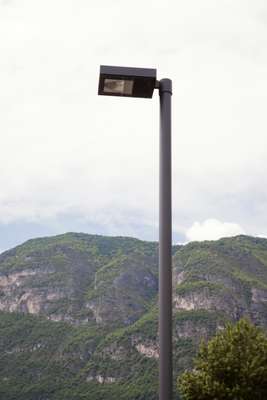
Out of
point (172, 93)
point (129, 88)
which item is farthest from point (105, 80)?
point (172, 93)

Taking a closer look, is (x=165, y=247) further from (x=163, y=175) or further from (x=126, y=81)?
(x=126, y=81)

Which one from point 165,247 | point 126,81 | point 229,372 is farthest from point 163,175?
point 229,372

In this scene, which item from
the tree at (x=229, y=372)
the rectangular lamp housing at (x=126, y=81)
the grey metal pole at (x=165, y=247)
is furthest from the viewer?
the tree at (x=229, y=372)

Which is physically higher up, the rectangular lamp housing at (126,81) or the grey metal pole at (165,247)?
the rectangular lamp housing at (126,81)

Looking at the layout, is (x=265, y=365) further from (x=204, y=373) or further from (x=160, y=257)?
(x=160, y=257)

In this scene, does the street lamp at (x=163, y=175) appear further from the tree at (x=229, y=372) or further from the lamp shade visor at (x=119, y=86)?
the tree at (x=229, y=372)

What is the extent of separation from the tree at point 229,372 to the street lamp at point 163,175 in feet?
80.0

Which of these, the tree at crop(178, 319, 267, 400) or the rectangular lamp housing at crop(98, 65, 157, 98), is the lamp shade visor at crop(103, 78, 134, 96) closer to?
the rectangular lamp housing at crop(98, 65, 157, 98)

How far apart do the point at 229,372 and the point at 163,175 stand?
25.8 meters

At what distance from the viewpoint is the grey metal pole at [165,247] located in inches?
171

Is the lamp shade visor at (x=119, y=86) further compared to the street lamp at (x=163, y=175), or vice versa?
the lamp shade visor at (x=119, y=86)

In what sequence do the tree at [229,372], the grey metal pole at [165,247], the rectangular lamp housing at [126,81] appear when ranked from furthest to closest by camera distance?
1. the tree at [229,372]
2. the rectangular lamp housing at [126,81]
3. the grey metal pole at [165,247]

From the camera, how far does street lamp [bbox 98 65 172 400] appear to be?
4.36 metres

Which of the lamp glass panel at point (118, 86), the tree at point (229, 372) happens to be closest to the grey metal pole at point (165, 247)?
the lamp glass panel at point (118, 86)
